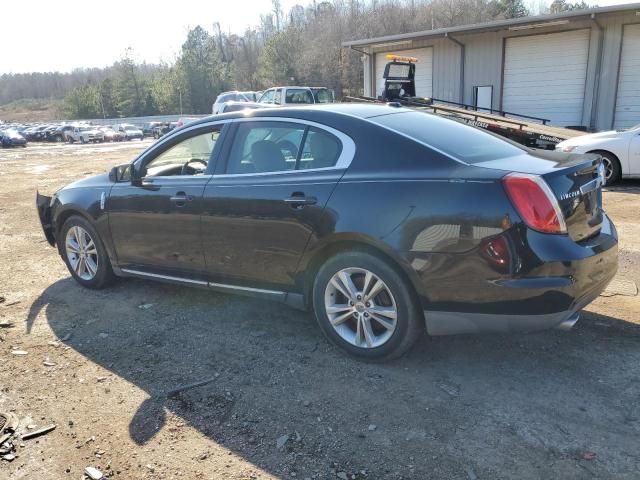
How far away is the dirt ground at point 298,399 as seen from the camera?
2.71m

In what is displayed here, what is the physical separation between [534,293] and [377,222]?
39.8 inches

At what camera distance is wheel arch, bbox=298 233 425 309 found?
11.0 feet

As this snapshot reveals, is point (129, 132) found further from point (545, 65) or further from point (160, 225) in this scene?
point (160, 225)

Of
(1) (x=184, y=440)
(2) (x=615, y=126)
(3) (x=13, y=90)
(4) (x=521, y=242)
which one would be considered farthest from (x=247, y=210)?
(3) (x=13, y=90)

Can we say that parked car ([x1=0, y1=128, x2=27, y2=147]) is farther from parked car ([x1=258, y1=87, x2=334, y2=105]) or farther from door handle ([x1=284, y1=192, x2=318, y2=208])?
door handle ([x1=284, y1=192, x2=318, y2=208])

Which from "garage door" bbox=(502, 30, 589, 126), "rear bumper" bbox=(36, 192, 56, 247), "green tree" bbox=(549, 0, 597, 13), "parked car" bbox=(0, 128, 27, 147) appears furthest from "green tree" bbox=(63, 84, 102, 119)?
"rear bumper" bbox=(36, 192, 56, 247)

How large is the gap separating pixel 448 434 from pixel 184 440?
1448 mm

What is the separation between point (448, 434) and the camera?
2.88 m

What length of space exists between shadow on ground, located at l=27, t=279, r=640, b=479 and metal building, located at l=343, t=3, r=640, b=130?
17.4 metres

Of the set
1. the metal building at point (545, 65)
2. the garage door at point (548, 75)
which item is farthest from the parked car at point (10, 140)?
the garage door at point (548, 75)

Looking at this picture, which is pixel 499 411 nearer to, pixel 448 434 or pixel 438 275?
pixel 448 434

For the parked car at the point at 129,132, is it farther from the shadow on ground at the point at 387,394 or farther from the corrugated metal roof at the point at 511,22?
the shadow on ground at the point at 387,394

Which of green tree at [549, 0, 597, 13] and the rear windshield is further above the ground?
green tree at [549, 0, 597, 13]

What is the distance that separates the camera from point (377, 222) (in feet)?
11.1
